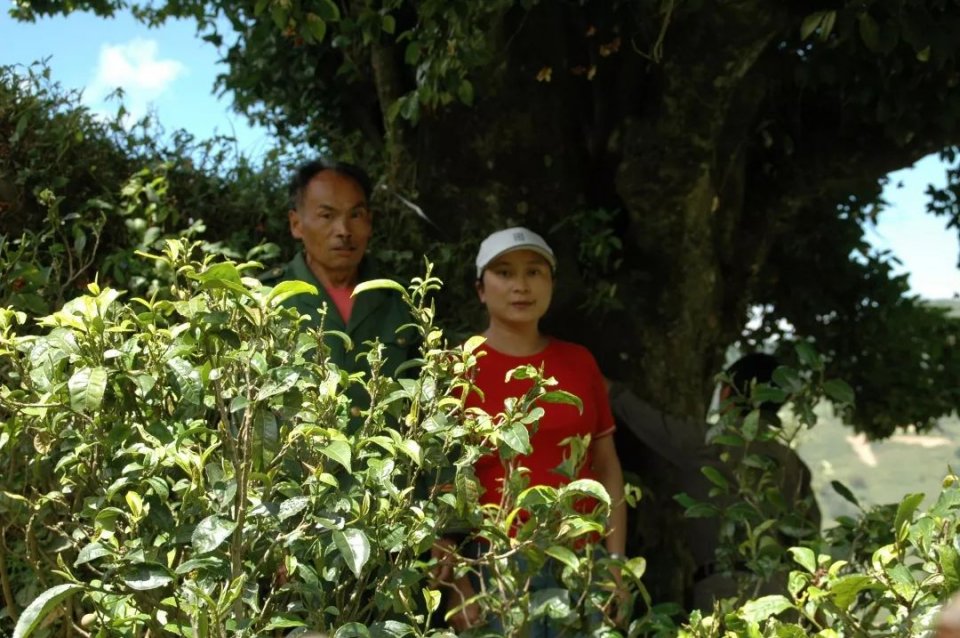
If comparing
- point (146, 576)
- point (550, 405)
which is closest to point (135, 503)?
point (146, 576)

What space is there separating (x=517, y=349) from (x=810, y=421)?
88 centimetres

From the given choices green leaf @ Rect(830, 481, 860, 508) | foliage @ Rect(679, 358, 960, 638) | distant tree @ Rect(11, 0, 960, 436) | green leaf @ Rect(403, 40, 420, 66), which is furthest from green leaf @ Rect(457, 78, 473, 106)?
green leaf @ Rect(830, 481, 860, 508)

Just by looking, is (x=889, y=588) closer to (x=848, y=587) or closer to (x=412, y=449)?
(x=848, y=587)

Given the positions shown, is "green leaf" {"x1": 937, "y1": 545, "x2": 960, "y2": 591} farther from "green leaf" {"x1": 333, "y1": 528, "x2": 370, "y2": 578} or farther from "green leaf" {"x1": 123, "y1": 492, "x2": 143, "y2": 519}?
"green leaf" {"x1": 123, "y1": 492, "x2": 143, "y2": 519}

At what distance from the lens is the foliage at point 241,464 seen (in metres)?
1.99

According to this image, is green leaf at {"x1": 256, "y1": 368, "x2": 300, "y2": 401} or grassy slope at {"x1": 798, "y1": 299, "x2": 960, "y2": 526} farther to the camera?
grassy slope at {"x1": 798, "y1": 299, "x2": 960, "y2": 526}

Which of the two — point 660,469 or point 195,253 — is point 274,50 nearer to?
point 195,253

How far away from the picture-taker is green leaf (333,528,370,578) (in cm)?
191

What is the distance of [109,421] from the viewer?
2178 millimetres

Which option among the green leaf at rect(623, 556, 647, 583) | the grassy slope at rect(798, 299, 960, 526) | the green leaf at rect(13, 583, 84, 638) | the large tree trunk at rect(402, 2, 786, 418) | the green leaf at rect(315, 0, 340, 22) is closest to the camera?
the green leaf at rect(13, 583, 84, 638)

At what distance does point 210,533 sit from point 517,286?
160cm

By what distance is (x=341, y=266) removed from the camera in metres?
3.41

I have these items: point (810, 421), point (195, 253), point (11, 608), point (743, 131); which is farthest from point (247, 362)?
point (743, 131)

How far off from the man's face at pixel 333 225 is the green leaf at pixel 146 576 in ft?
5.05
